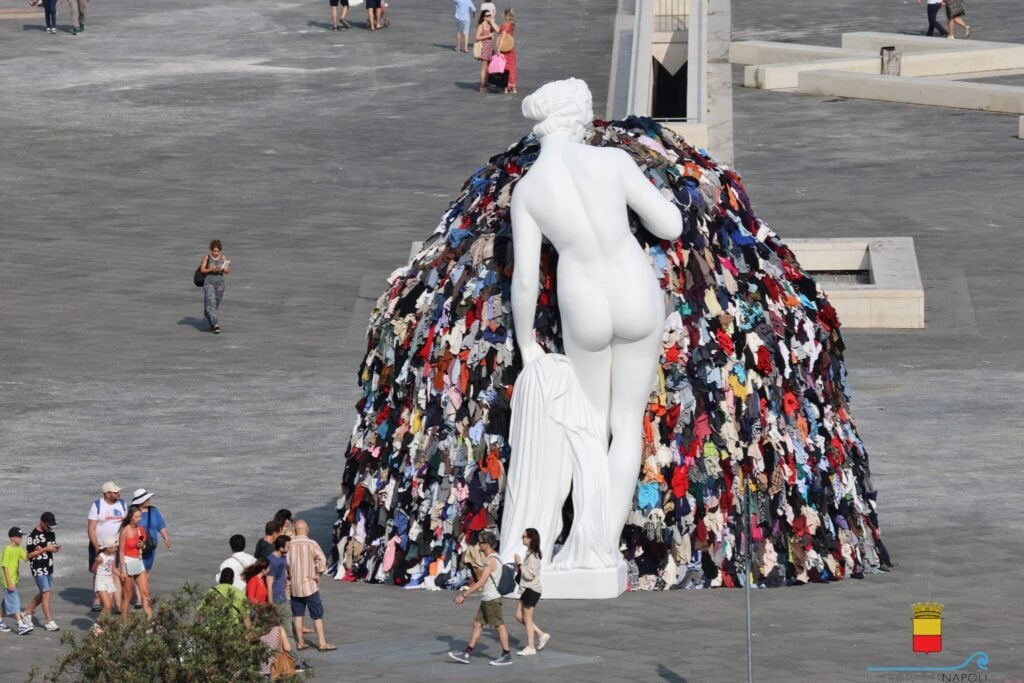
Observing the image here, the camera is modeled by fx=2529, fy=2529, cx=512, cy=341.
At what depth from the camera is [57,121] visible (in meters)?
46.0

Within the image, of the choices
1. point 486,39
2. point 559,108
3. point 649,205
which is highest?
point 486,39

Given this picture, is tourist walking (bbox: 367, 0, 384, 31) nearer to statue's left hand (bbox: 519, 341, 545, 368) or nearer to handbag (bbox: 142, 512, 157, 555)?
handbag (bbox: 142, 512, 157, 555)

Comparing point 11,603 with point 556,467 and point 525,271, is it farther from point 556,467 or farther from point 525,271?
point 525,271

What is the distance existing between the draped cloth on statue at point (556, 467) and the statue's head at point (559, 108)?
1.76 meters

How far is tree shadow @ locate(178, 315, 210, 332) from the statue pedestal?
1401 centimetres

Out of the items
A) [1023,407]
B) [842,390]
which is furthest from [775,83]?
[842,390]

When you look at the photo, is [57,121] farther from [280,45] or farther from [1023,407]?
[1023,407]

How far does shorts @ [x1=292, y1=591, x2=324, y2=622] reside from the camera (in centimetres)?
1814

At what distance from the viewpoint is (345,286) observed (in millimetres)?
34281

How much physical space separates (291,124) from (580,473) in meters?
26.9

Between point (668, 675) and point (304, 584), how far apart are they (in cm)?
292

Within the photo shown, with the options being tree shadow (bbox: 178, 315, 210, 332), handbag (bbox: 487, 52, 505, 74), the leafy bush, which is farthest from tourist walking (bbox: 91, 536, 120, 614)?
handbag (bbox: 487, 52, 505, 74)

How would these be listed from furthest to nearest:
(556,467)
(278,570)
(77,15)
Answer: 1. (77,15)
2. (556,467)
3. (278,570)

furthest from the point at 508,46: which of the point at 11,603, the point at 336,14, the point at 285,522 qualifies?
the point at 285,522
